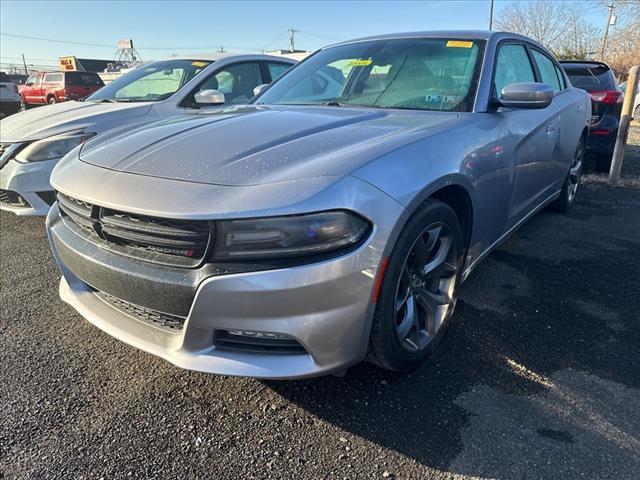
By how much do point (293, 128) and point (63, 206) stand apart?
1.20 m

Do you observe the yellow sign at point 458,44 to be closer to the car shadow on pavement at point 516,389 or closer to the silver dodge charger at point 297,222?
the silver dodge charger at point 297,222

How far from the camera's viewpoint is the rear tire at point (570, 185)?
4.73 meters

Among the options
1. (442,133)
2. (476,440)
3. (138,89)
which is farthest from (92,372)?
(138,89)

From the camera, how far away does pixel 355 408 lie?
2.04 metres

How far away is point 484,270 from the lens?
11.5 feet

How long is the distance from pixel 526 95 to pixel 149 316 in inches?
88.0

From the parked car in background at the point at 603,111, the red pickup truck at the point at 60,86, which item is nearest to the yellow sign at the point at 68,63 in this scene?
the red pickup truck at the point at 60,86

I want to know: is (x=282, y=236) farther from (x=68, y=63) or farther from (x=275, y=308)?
(x=68, y=63)

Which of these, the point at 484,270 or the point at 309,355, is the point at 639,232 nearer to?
the point at 484,270

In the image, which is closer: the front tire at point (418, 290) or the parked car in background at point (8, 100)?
the front tire at point (418, 290)

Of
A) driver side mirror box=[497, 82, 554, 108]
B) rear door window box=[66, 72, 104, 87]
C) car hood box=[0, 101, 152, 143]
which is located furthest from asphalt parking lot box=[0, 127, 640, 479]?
rear door window box=[66, 72, 104, 87]

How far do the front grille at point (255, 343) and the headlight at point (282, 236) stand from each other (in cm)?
32

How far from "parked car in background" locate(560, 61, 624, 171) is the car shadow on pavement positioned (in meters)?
3.73

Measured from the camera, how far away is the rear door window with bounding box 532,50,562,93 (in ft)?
12.8
